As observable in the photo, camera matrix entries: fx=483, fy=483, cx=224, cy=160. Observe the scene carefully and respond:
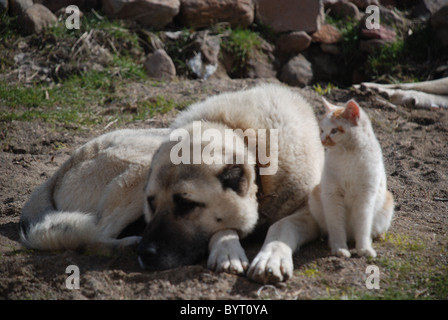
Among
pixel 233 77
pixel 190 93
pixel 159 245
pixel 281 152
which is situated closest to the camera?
pixel 159 245

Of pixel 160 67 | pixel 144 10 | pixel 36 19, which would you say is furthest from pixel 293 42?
pixel 36 19

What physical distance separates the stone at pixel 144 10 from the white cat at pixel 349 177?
16.2 ft

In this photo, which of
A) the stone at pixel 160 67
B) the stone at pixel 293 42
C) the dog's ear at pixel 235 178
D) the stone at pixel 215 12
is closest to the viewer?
the dog's ear at pixel 235 178

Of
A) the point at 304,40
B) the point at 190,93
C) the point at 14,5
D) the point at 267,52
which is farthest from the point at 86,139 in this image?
the point at 304,40

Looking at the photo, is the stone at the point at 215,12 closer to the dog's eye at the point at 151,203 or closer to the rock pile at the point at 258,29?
the rock pile at the point at 258,29

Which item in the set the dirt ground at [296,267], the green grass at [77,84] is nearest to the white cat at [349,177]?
the dirt ground at [296,267]

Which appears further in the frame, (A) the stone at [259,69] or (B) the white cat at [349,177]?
(A) the stone at [259,69]

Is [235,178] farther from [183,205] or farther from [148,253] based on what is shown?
[148,253]

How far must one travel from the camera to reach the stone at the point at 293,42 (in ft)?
26.0

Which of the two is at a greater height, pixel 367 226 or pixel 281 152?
pixel 281 152

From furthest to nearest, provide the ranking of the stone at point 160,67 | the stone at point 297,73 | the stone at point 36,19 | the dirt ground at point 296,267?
1. the stone at point 297,73
2. the stone at point 160,67
3. the stone at point 36,19
4. the dirt ground at point 296,267

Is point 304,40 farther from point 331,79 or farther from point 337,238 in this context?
point 337,238

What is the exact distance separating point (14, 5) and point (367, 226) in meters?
6.18

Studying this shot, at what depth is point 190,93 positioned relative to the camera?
21.4 ft
